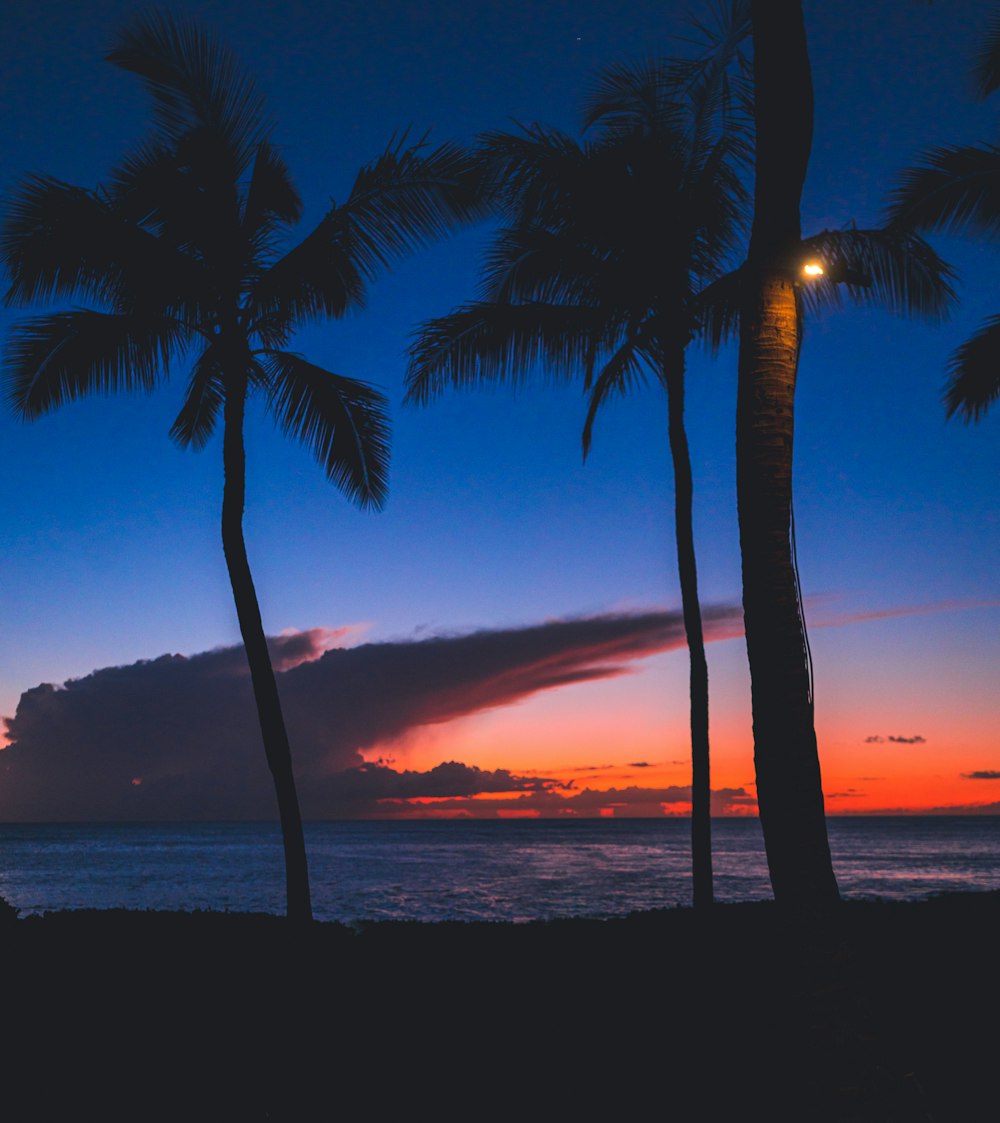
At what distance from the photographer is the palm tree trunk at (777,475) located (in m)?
4.48

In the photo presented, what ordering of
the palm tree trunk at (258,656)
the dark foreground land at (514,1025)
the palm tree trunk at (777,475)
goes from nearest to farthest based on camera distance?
the dark foreground land at (514,1025), the palm tree trunk at (777,475), the palm tree trunk at (258,656)

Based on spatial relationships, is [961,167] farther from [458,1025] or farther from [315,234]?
[458,1025]

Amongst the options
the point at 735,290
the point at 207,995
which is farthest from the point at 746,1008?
the point at 735,290

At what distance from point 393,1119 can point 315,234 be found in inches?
360

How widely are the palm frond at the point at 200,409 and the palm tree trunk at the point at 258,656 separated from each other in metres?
1.75

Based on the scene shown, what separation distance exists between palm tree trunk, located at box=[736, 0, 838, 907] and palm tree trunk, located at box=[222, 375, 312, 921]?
6364 millimetres

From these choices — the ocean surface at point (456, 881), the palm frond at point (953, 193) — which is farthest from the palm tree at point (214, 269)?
the ocean surface at point (456, 881)

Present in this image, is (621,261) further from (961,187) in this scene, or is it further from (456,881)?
(456,881)

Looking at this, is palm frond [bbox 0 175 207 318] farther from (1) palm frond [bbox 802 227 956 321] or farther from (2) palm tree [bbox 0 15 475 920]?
(1) palm frond [bbox 802 227 956 321]

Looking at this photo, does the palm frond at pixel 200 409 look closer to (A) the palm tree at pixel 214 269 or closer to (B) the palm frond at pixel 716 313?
(A) the palm tree at pixel 214 269

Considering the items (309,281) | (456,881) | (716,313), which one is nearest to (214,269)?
(309,281)

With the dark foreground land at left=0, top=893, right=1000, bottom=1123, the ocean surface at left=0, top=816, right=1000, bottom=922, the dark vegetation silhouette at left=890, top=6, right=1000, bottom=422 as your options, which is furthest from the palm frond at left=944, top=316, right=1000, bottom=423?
the ocean surface at left=0, top=816, right=1000, bottom=922

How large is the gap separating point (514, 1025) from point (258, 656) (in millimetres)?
4983

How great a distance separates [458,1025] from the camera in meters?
6.79
